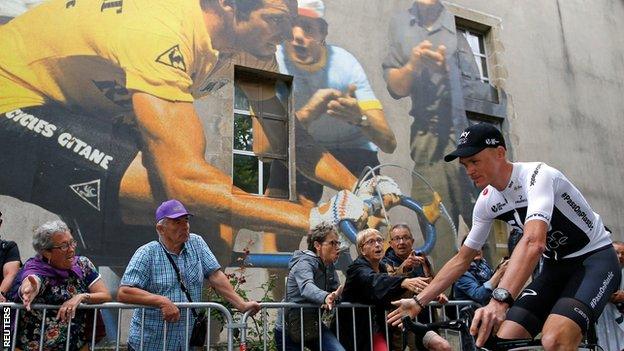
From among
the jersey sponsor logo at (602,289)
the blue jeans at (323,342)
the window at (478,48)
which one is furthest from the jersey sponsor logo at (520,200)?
the window at (478,48)

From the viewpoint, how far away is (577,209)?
3.03 m

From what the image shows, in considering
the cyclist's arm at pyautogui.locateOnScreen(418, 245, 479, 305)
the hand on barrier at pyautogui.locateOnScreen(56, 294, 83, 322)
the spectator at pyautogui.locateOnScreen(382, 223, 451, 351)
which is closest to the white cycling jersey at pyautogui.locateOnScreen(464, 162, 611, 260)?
the cyclist's arm at pyautogui.locateOnScreen(418, 245, 479, 305)

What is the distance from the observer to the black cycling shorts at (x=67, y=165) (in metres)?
6.96

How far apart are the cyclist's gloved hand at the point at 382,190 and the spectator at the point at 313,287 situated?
179 inches

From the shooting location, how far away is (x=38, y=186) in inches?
275

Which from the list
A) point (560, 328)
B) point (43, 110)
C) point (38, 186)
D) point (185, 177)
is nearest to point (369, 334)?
point (560, 328)

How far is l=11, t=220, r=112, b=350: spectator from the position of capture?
3.77 m

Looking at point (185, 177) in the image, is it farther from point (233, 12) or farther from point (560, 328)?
point (560, 328)

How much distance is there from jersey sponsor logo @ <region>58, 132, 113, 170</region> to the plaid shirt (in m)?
3.65

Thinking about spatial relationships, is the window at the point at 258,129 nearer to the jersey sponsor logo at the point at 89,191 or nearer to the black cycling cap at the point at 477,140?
the jersey sponsor logo at the point at 89,191

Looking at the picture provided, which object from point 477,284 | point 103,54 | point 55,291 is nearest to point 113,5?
point 103,54

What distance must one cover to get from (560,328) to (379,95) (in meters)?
7.95

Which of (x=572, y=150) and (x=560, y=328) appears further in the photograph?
(x=572, y=150)

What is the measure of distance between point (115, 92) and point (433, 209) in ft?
19.4
